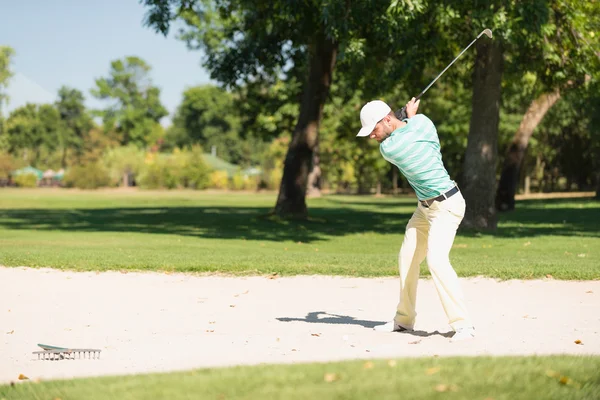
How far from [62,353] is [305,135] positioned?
23710mm

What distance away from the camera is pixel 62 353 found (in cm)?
781

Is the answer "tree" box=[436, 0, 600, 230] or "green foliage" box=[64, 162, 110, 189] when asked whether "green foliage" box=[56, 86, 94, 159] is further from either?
"tree" box=[436, 0, 600, 230]

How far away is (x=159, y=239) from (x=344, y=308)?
12.4 metres

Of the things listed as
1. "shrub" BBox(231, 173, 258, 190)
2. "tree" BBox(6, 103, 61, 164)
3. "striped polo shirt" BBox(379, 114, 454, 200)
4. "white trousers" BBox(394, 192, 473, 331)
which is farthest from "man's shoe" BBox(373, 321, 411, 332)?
"tree" BBox(6, 103, 61, 164)

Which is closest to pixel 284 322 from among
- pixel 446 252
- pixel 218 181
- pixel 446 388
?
pixel 446 252

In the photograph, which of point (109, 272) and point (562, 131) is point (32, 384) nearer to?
point (109, 272)

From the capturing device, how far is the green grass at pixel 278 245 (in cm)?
1497

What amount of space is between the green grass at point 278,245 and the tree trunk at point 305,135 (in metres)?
1.06

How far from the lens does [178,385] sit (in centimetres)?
612

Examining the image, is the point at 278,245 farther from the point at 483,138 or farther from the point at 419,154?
the point at 419,154

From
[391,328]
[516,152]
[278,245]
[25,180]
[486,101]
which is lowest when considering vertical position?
[278,245]

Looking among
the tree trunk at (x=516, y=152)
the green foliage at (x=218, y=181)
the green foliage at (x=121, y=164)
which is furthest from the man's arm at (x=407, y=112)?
the green foliage at (x=121, y=164)

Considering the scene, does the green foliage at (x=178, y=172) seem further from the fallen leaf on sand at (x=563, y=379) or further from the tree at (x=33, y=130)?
the fallen leaf on sand at (x=563, y=379)

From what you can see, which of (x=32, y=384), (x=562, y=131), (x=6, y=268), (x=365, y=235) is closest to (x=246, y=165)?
(x=562, y=131)
